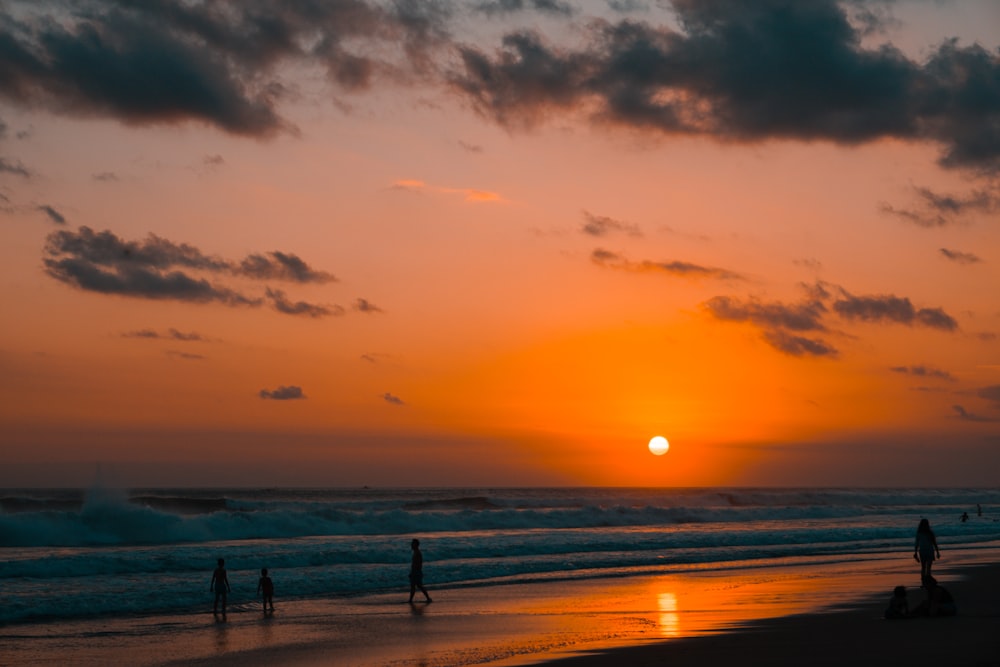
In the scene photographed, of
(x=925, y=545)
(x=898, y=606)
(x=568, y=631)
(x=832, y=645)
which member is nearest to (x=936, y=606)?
(x=898, y=606)

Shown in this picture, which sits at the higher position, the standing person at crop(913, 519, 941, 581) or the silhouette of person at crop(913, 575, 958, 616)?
the standing person at crop(913, 519, 941, 581)

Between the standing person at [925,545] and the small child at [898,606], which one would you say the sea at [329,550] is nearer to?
the standing person at [925,545]

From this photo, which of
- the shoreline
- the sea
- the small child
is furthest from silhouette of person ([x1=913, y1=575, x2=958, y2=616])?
the sea

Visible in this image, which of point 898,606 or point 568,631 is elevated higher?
point 898,606

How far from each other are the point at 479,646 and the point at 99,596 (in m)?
13.8

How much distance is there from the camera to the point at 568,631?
20.9m

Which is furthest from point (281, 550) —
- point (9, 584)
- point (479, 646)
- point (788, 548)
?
point (479, 646)

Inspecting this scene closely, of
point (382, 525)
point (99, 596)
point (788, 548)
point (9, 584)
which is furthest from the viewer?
point (382, 525)

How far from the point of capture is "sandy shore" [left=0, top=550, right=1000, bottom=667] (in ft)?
56.4

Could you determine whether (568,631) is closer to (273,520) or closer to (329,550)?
(329,550)

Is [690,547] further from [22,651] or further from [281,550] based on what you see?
[22,651]

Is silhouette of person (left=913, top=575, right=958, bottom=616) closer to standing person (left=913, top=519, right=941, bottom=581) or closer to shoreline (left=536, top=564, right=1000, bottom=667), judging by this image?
shoreline (left=536, top=564, right=1000, bottom=667)

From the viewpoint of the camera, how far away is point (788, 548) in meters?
47.2

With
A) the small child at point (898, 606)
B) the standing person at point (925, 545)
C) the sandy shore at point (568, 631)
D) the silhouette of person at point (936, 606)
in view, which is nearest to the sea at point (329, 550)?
the sandy shore at point (568, 631)
